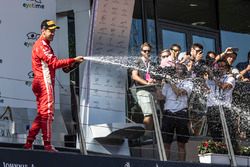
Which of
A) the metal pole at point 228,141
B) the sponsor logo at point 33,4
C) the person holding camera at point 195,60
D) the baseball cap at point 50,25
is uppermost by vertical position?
the sponsor logo at point 33,4

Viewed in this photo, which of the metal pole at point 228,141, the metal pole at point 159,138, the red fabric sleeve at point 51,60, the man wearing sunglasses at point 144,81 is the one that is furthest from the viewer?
the metal pole at point 228,141

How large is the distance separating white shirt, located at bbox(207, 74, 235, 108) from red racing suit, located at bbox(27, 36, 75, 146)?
2.98 metres

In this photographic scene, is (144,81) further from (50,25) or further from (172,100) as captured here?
(50,25)

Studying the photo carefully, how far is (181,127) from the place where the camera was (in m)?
11.4

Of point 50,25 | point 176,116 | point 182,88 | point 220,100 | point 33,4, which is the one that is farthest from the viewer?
point 33,4

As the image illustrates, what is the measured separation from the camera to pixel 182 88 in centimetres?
1151

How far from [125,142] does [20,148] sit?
8.24 feet

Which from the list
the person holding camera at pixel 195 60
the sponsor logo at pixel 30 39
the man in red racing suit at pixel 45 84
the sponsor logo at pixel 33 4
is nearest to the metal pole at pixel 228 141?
the person holding camera at pixel 195 60

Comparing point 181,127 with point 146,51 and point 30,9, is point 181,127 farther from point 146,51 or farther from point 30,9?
point 30,9

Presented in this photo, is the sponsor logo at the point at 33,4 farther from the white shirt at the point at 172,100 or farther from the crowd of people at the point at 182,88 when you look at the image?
the white shirt at the point at 172,100

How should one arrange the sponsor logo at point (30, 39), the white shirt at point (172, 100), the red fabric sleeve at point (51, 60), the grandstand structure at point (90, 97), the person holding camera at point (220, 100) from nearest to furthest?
1. the red fabric sleeve at point (51, 60)
2. the grandstand structure at point (90, 97)
3. the white shirt at point (172, 100)
4. the person holding camera at point (220, 100)
5. the sponsor logo at point (30, 39)

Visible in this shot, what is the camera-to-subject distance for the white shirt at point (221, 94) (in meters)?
12.0

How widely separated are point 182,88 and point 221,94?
0.86 meters

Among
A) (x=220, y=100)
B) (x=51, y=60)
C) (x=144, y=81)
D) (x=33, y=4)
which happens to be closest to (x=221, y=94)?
(x=220, y=100)
